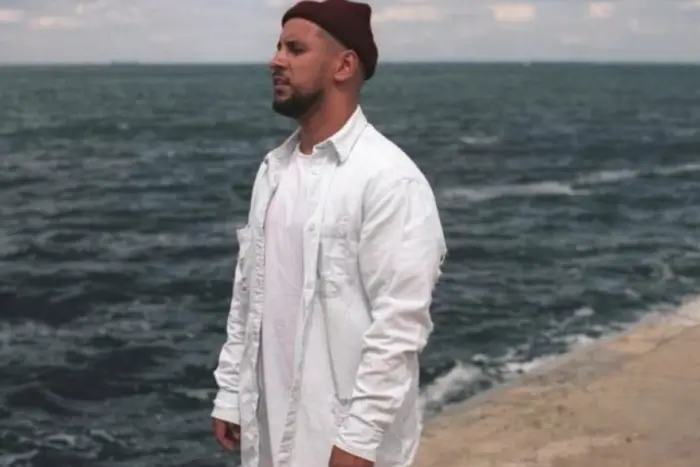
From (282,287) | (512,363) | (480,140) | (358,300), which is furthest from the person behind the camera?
(480,140)

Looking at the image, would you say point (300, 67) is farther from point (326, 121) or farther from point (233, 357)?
point (233, 357)

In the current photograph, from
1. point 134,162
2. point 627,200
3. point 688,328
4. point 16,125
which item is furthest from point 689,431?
point 16,125

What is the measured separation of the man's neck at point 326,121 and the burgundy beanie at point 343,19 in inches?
6.3

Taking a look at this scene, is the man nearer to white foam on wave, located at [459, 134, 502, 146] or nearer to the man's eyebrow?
the man's eyebrow

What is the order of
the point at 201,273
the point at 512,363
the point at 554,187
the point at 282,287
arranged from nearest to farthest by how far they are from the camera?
the point at 282,287 → the point at 512,363 → the point at 201,273 → the point at 554,187

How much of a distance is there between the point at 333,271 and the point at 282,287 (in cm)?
22

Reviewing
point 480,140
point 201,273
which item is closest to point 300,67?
point 201,273

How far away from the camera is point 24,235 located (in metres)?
23.0

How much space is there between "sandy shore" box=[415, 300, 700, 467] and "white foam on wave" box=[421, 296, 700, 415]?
2.90ft

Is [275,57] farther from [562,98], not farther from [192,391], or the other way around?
[562,98]

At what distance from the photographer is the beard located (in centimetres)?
328

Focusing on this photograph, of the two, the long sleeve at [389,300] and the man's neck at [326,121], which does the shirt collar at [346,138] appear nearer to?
the man's neck at [326,121]

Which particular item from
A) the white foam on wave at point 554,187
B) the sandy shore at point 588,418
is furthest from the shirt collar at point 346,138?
the white foam on wave at point 554,187

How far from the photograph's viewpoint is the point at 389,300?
122 inches
